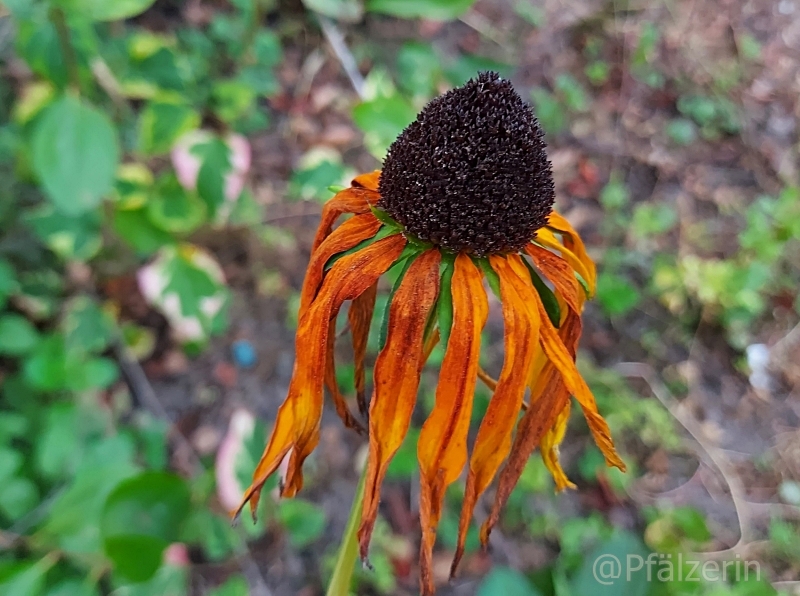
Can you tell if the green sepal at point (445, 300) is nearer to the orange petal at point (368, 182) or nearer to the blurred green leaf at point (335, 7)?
the orange petal at point (368, 182)

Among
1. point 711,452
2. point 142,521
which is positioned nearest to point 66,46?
point 142,521

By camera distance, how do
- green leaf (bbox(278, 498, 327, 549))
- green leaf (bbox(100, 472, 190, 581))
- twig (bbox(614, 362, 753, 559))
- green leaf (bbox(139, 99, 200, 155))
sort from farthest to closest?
1. twig (bbox(614, 362, 753, 559))
2. green leaf (bbox(139, 99, 200, 155))
3. green leaf (bbox(278, 498, 327, 549))
4. green leaf (bbox(100, 472, 190, 581))

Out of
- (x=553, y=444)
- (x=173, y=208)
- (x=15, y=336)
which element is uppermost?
(x=553, y=444)

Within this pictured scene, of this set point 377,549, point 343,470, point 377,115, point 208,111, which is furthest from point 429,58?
point 377,549

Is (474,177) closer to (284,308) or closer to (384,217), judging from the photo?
(384,217)

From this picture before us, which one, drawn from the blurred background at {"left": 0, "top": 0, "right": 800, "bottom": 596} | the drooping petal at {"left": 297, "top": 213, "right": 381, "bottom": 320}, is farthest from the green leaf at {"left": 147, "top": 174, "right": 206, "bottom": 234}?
the drooping petal at {"left": 297, "top": 213, "right": 381, "bottom": 320}

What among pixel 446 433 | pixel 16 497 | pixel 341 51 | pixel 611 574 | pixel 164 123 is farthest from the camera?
pixel 341 51

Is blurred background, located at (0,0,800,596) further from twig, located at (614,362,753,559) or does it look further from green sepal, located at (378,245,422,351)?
green sepal, located at (378,245,422,351)
